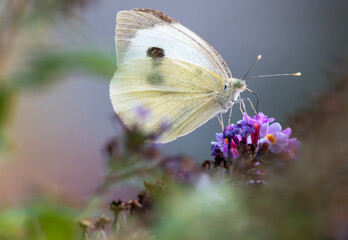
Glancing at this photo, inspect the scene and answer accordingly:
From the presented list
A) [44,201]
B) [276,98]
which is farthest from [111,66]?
[276,98]

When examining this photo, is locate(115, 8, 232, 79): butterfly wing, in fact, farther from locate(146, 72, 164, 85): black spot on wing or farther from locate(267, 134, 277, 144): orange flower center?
locate(267, 134, 277, 144): orange flower center

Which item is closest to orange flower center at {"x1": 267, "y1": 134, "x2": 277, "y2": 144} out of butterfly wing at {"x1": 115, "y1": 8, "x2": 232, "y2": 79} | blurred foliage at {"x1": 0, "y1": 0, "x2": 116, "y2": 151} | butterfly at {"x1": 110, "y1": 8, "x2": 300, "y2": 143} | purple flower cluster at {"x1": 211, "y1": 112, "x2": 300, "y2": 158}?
purple flower cluster at {"x1": 211, "y1": 112, "x2": 300, "y2": 158}

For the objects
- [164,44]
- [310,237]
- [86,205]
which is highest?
[164,44]

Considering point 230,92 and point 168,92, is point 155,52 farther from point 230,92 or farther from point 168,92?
point 230,92

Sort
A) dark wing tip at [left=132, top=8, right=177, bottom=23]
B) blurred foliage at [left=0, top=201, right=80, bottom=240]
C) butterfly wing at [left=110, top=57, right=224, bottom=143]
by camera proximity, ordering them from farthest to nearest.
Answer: butterfly wing at [left=110, top=57, right=224, bottom=143], dark wing tip at [left=132, top=8, right=177, bottom=23], blurred foliage at [left=0, top=201, right=80, bottom=240]

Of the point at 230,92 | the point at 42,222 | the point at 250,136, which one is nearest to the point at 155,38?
the point at 230,92

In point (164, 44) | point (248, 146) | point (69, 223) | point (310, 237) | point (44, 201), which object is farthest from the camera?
point (164, 44)

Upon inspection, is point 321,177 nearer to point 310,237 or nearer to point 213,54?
point 310,237

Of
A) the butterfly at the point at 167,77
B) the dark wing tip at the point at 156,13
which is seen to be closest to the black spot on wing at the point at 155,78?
the butterfly at the point at 167,77

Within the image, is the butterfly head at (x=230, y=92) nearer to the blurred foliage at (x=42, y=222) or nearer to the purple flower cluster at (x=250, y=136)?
the purple flower cluster at (x=250, y=136)
